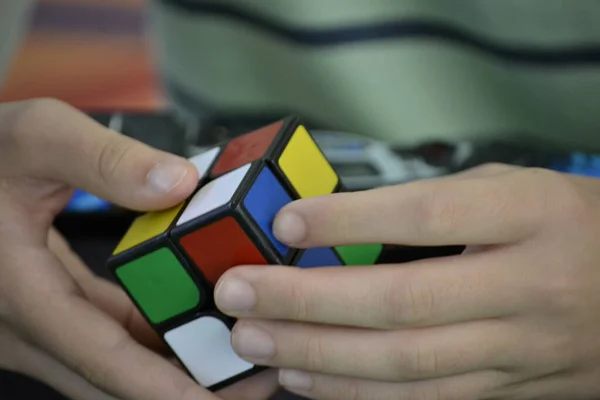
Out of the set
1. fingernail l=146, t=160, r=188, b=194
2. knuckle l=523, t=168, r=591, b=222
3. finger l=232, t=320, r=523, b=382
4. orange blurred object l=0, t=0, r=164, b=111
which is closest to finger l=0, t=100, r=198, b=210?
fingernail l=146, t=160, r=188, b=194

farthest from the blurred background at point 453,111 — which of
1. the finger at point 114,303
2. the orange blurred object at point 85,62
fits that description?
the orange blurred object at point 85,62

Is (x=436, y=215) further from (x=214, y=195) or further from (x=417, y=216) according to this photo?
(x=214, y=195)

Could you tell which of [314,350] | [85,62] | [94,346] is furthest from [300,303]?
[85,62]

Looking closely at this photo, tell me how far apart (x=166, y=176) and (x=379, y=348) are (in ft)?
0.57

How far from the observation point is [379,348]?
0.46m

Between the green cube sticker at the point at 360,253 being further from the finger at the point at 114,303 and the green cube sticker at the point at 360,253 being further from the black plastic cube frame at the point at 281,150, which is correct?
the finger at the point at 114,303

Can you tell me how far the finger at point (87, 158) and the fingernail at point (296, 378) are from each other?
135 millimetres

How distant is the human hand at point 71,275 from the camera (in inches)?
19.1

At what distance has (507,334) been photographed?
0.46 metres

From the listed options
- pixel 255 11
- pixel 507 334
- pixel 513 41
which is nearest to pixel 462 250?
pixel 507 334

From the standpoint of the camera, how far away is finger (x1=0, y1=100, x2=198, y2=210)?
1.56ft

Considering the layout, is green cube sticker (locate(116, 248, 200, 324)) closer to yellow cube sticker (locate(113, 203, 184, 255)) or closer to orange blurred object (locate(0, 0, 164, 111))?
yellow cube sticker (locate(113, 203, 184, 255))

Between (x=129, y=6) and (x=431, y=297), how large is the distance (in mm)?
1274

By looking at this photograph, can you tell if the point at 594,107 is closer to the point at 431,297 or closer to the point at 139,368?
the point at 431,297
